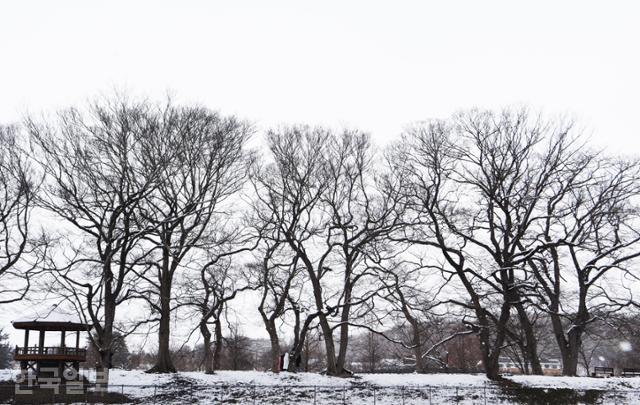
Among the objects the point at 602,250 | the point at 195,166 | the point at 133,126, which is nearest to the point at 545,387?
the point at 602,250

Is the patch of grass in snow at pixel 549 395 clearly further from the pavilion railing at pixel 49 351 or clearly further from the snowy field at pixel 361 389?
the pavilion railing at pixel 49 351

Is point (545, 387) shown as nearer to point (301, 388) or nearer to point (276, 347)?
point (301, 388)

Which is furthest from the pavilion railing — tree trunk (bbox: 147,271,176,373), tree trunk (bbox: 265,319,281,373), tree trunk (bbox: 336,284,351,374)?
tree trunk (bbox: 336,284,351,374)

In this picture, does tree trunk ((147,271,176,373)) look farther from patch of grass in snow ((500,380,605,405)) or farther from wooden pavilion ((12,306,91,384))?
patch of grass in snow ((500,380,605,405))

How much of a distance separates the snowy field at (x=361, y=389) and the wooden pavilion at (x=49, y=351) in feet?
3.64

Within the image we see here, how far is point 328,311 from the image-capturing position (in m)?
31.2

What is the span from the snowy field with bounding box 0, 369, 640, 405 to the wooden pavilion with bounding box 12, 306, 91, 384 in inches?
43.6

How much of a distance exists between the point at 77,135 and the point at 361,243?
1473 centimetres

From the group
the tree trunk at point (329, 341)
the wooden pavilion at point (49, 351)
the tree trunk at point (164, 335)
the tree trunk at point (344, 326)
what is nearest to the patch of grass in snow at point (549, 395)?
the tree trunk at point (344, 326)

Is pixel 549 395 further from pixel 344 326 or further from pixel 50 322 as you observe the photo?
pixel 50 322

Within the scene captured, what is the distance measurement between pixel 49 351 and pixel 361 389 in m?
14.4

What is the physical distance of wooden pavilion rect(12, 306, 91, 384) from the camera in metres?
26.8

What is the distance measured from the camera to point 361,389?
2789 cm

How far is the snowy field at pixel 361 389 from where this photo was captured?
25.4 metres
